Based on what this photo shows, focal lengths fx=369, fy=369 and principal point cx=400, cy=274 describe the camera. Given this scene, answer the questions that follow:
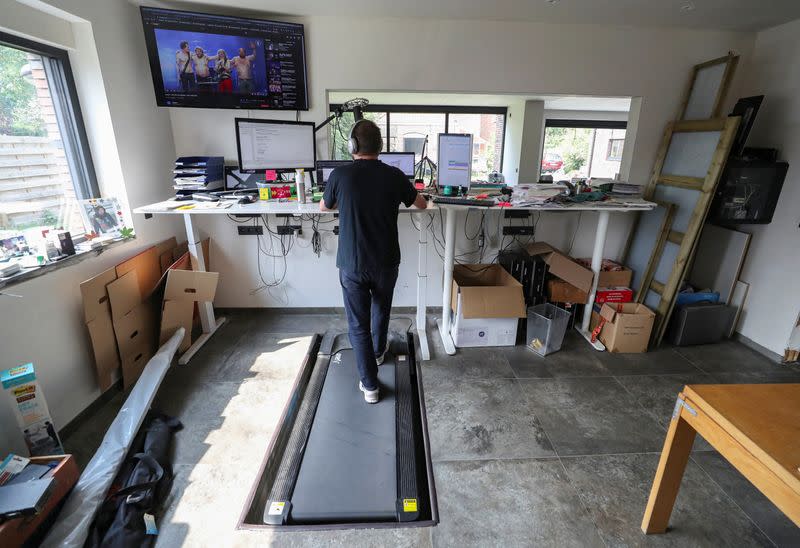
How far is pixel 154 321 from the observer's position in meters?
2.69

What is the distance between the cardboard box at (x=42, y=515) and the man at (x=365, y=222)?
4.50 feet

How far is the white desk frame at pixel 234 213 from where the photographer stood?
2.45m

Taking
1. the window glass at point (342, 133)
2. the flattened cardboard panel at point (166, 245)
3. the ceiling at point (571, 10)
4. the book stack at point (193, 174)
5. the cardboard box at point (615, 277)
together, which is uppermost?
the ceiling at point (571, 10)

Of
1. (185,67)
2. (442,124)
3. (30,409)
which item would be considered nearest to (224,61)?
(185,67)

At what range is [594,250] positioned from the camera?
2969 millimetres

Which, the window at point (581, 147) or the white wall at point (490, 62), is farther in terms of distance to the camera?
the window at point (581, 147)

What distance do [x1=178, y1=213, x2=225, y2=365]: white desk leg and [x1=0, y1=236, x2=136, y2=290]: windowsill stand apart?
18.6 inches

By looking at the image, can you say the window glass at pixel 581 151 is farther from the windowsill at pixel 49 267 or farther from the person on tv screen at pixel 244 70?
the windowsill at pixel 49 267

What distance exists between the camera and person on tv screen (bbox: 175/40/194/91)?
8.71 feet

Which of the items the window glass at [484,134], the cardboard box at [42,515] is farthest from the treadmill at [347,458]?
the window glass at [484,134]

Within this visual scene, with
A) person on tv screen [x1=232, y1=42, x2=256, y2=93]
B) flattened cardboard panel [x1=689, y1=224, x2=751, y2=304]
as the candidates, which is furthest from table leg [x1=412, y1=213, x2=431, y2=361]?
flattened cardboard panel [x1=689, y1=224, x2=751, y2=304]

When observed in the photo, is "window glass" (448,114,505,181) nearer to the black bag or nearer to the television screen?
the television screen

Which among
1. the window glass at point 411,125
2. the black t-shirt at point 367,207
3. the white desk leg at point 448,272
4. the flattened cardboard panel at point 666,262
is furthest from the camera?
the window glass at point 411,125

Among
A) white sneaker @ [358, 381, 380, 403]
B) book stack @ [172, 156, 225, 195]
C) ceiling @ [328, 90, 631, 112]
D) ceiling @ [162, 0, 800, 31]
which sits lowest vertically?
white sneaker @ [358, 381, 380, 403]
